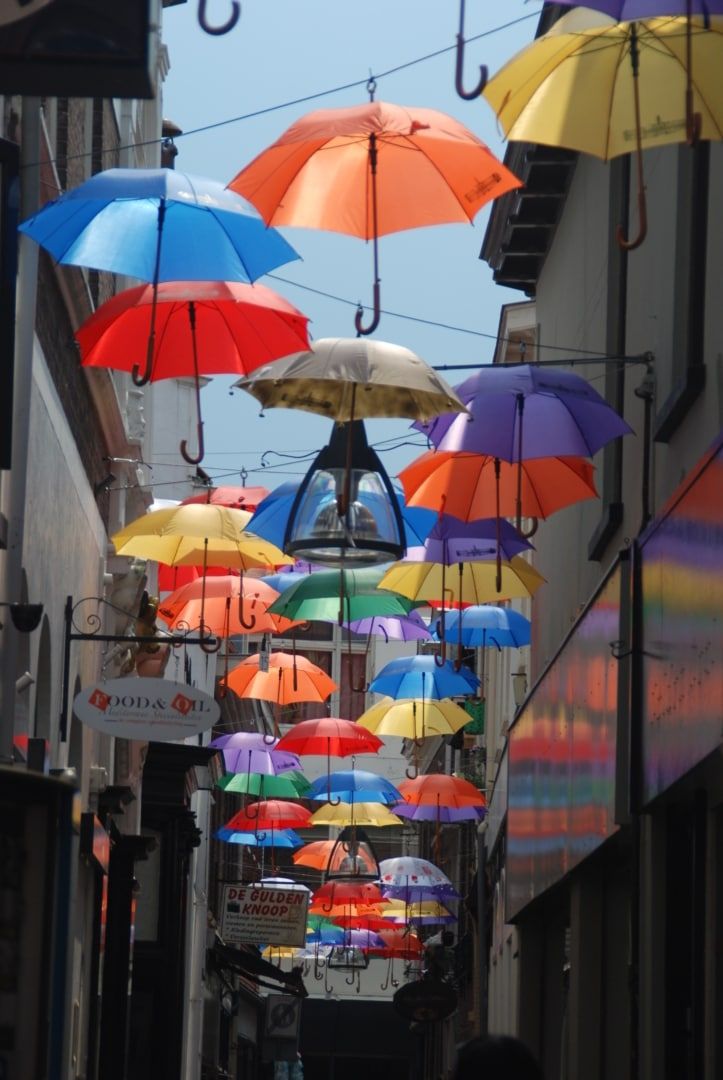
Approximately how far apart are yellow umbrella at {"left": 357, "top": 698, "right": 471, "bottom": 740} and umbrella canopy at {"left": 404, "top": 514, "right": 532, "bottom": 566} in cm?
940

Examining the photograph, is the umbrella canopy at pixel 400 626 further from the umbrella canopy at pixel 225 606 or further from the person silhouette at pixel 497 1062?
the person silhouette at pixel 497 1062

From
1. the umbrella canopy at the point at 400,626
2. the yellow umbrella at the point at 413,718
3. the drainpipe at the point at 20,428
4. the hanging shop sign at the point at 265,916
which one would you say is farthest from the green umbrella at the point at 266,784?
the drainpipe at the point at 20,428

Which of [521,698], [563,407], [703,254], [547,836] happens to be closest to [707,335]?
[703,254]

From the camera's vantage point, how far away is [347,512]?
1088cm

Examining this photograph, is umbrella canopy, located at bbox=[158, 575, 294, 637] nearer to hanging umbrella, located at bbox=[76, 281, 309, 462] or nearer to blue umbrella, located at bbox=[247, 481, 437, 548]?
blue umbrella, located at bbox=[247, 481, 437, 548]

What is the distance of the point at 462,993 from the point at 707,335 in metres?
30.6

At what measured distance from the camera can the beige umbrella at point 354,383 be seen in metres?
10.6

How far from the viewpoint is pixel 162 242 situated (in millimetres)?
10758

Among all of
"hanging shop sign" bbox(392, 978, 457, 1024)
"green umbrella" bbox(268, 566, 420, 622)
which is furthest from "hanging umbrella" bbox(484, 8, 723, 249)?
"hanging shop sign" bbox(392, 978, 457, 1024)

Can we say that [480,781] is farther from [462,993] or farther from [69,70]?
[69,70]

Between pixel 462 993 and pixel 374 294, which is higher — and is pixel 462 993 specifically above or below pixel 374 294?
below

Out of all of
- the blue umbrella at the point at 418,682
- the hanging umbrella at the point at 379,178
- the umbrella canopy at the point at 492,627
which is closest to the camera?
the hanging umbrella at the point at 379,178

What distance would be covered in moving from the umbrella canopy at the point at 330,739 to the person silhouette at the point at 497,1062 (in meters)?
19.7

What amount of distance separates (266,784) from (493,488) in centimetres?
Answer: 1796
